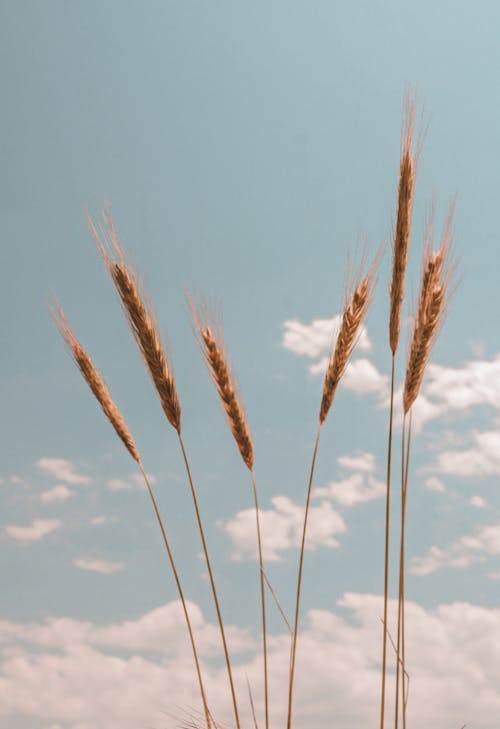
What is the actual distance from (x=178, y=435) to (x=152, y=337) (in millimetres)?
356

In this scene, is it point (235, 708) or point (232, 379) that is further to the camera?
point (232, 379)

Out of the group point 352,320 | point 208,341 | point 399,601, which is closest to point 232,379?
point 208,341

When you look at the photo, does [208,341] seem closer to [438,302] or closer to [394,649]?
[438,302]

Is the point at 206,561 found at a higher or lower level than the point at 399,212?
lower

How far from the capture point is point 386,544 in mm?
2627

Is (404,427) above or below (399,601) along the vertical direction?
above

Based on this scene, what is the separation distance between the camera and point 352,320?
9.35 ft

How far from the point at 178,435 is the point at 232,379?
280 mm

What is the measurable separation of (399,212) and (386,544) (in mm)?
1122

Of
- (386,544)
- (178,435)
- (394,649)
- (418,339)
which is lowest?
(394,649)

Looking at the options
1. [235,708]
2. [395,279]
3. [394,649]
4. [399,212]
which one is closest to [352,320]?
[395,279]

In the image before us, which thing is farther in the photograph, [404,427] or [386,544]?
[404,427]

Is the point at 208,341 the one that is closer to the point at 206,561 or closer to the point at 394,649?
the point at 206,561

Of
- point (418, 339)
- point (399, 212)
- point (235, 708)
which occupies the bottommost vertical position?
point (235, 708)
